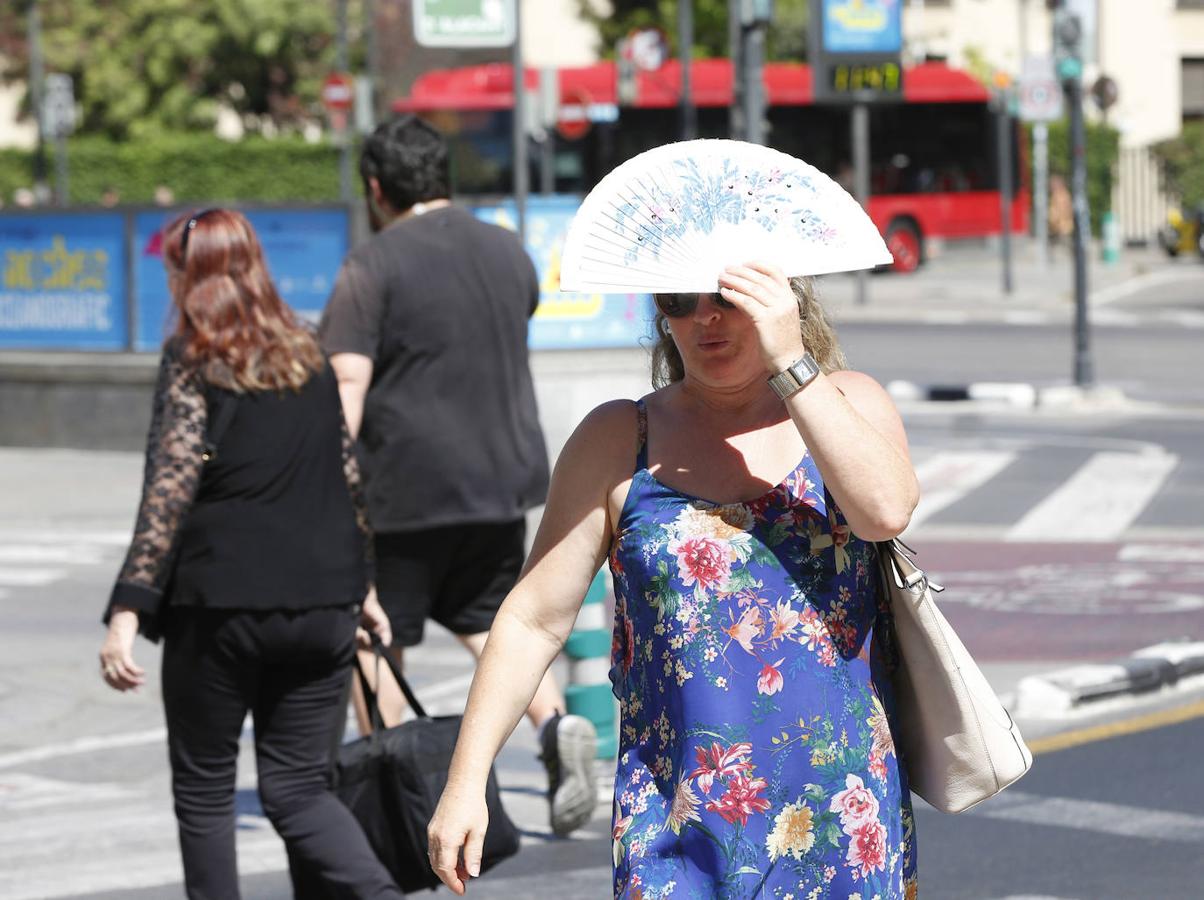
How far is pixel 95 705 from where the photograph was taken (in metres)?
8.41

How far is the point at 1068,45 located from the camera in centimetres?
1948

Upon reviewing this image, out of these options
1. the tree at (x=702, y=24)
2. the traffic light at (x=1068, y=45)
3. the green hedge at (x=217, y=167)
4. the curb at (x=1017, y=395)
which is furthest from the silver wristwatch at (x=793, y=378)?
the green hedge at (x=217, y=167)

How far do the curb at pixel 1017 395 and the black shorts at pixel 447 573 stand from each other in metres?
13.8

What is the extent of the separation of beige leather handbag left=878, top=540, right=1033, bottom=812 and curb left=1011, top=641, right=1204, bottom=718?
468cm

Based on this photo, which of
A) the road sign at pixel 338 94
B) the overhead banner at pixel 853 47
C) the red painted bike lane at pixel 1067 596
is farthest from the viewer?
the road sign at pixel 338 94

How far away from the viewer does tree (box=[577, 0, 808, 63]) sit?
1860 inches

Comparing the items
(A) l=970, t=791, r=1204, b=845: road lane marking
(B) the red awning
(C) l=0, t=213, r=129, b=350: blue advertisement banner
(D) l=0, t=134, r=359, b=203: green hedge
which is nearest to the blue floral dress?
(A) l=970, t=791, r=1204, b=845: road lane marking

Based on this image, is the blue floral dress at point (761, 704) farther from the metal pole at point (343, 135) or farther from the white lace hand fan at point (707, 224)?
the metal pole at point (343, 135)

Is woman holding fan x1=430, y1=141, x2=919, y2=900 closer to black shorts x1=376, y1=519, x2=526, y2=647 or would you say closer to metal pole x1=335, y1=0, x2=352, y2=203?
black shorts x1=376, y1=519, x2=526, y2=647

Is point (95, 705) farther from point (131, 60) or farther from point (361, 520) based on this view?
point (131, 60)

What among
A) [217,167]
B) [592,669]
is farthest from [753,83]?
[217,167]

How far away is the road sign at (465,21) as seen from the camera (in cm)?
1352

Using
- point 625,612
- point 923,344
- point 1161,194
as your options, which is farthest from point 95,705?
point 1161,194

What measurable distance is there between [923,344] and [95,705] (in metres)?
18.8
